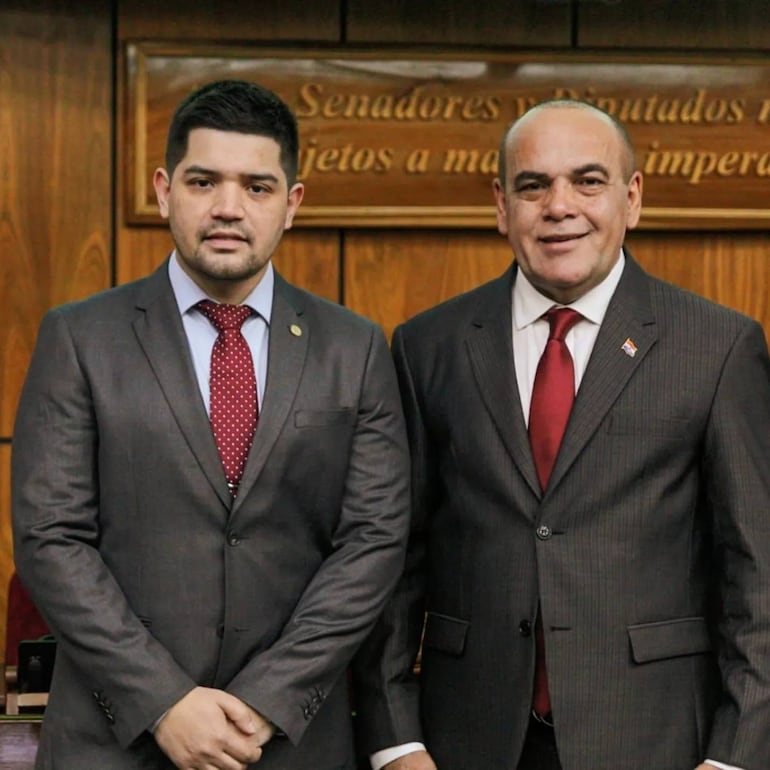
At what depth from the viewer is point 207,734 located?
2.16 metres

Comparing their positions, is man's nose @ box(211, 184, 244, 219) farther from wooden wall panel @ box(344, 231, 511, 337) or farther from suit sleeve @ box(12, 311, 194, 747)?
wooden wall panel @ box(344, 231, 511, 337)

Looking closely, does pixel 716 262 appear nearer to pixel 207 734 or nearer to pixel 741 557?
pixel 741 557

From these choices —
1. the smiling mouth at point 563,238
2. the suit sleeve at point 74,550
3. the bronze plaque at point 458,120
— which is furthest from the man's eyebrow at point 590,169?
the bronze plaque at point 458,120

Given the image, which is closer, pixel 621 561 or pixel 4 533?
pixel 621 561

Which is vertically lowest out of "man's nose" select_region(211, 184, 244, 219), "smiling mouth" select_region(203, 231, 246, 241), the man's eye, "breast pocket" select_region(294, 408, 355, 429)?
"breast pocket" select_region(294, 408, 355, 429)

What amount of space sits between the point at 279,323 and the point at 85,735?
72 cm

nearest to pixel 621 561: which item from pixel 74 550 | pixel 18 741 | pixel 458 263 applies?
pixel 74 550

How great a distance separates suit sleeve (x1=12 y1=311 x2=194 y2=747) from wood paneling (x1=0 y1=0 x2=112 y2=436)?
2.12 m

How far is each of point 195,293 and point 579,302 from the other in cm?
65

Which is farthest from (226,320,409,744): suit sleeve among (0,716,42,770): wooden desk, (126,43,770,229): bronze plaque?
(126,43,770,229): bronze plaque

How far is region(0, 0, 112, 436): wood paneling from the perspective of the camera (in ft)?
14.3

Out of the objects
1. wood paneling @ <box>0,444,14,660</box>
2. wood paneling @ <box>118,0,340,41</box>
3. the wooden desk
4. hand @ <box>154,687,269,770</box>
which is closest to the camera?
hand @ <box>154,687,269,770</box>

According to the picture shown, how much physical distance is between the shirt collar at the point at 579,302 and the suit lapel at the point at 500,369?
25 mm

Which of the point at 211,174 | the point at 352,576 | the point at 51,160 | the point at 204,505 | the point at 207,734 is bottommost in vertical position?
the point at 207,734
